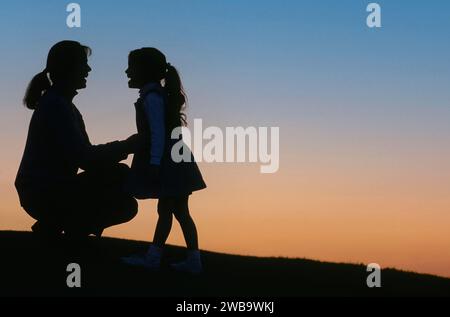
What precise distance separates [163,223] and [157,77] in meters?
2.01

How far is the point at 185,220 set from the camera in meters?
11.2

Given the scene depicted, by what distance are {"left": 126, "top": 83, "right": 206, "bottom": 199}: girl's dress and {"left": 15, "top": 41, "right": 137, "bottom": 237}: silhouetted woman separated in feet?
0.62

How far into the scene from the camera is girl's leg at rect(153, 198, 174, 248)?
11.1m

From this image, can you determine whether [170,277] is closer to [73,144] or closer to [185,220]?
[185,220]

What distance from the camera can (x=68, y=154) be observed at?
10.8m

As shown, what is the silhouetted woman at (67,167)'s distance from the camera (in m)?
10.8

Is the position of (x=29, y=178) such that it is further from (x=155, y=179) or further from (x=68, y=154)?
(x=155, y=179)

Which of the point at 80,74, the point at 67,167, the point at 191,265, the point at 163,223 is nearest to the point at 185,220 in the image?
the point at 163,223

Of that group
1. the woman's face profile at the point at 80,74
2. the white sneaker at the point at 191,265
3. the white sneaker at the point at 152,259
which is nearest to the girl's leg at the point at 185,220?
the white sneaker at the point at 191,265

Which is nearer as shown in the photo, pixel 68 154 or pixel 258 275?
pixel 68 154

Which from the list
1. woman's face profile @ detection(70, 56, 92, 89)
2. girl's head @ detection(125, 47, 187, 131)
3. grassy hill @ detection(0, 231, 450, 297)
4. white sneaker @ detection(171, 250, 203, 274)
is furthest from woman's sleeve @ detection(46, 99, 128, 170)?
white sneaker @ detection(171, 250, 203, 274)
